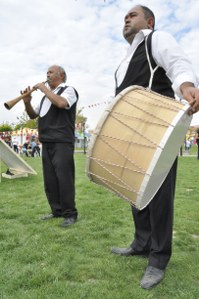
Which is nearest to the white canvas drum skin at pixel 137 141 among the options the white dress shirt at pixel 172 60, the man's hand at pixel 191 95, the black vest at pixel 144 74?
the man's hand at pixel 191 95

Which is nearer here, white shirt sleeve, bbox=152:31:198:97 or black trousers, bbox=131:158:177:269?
white shirt sleeve, bbox=152:31:198:97

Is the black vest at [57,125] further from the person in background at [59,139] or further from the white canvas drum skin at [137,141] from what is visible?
the white canvas drum skin at [137,141]

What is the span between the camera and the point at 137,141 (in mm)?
1986

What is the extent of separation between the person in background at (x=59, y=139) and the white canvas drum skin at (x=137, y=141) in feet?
5.29

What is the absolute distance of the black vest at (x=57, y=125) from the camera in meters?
3.81

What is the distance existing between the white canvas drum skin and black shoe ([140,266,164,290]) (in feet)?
2.02

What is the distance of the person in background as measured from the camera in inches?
150

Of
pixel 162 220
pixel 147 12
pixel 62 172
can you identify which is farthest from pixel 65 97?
pixel 162 220

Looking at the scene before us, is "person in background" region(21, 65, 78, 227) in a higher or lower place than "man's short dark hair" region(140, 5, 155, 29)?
lower

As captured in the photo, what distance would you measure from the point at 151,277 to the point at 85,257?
2.19 feet

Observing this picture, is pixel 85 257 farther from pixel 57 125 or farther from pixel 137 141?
pixel 57 125

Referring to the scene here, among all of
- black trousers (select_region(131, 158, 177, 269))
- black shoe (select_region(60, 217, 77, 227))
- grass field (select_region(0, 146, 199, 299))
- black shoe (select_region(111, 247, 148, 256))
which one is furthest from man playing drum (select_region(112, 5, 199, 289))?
black shoe (select_region(60, 217, 77, 227))

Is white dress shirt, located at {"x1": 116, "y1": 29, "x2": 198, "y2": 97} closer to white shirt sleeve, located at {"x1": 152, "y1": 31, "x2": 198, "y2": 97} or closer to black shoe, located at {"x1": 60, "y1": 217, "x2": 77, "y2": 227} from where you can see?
white shirt sleeve, located at {"x1": 152, "y1": 31, "x2": 198, "y2": 97}

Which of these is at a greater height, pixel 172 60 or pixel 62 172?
pixel 172 60
